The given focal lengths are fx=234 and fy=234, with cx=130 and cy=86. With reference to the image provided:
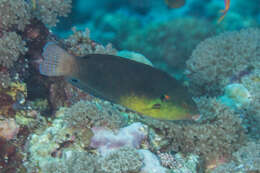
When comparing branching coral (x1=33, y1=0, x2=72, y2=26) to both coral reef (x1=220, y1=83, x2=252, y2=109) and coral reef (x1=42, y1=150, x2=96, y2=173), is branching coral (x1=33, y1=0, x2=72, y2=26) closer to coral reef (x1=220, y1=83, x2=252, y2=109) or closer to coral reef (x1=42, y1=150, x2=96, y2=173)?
coral reef (x1=42, y1=150, x2=96, y2=173)

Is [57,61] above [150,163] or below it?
above

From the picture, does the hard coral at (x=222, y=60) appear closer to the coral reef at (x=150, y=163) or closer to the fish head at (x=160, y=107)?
the fish head at (x=160, y=107)

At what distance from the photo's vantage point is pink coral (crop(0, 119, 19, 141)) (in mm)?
3096

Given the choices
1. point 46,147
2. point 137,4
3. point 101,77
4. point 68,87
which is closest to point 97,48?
point 68,87

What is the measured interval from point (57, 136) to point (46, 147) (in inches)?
7.6

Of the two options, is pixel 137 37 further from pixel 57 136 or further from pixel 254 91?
pixel 57 136

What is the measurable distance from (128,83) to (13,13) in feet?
6.49

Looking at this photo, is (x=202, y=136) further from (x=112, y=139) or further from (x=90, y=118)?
(x=90, y=118)

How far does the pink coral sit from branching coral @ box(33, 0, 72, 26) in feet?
5.54

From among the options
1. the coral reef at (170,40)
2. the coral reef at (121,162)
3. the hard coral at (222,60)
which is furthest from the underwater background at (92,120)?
the coral reef at (170,40)

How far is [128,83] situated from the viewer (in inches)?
106

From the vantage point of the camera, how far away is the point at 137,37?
33.6ft

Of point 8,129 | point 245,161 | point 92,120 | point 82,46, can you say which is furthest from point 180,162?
point 82,46

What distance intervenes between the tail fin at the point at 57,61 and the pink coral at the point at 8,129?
98cm
